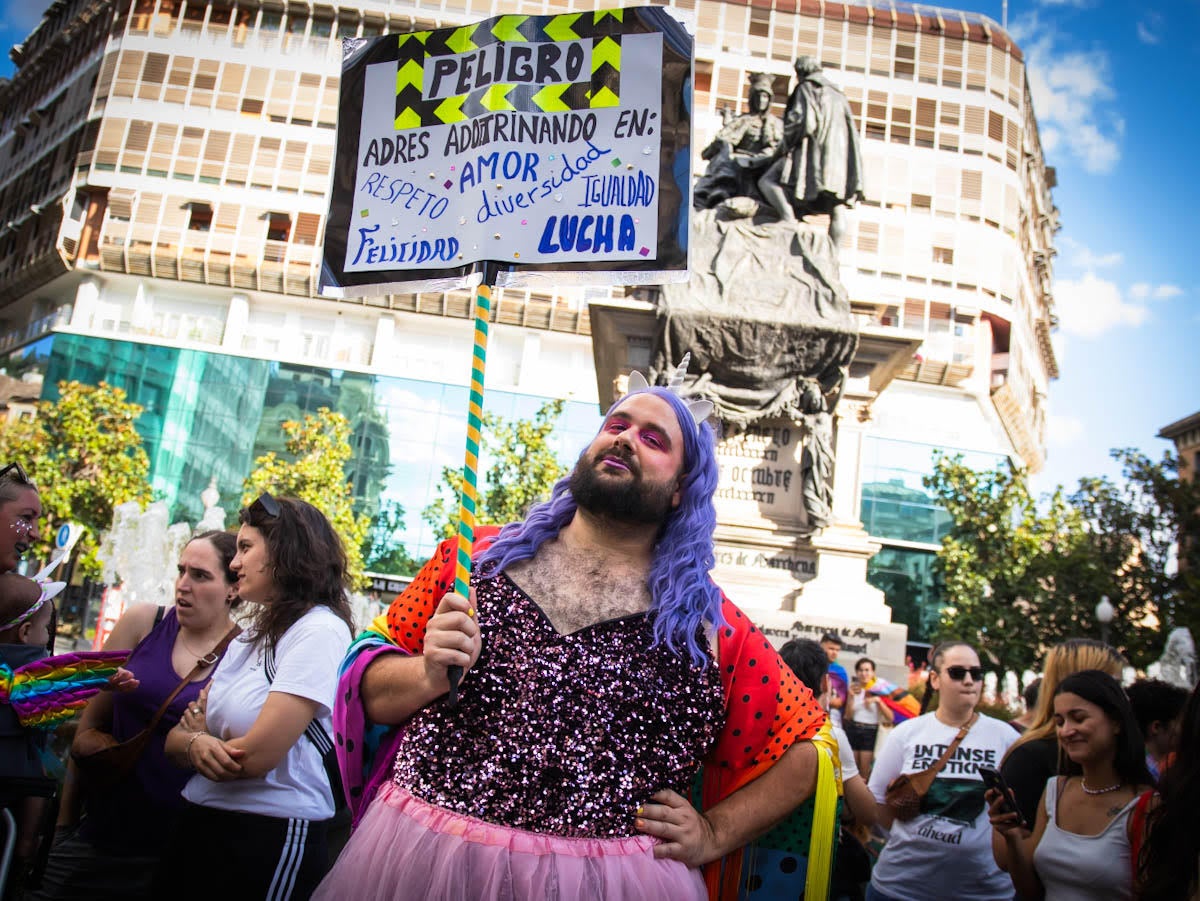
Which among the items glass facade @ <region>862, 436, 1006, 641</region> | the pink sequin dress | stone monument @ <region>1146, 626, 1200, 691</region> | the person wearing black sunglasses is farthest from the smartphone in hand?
glass facade @ <region>862, 436, 1006, 641</region>

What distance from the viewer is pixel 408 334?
4544cm

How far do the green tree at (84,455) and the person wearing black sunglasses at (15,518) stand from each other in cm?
3041

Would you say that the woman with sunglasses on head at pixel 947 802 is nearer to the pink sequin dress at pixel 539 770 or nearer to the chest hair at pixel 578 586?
the pink sequin dress at pixel 539 770

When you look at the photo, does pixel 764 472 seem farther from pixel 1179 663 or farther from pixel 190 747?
pixel 1179 663

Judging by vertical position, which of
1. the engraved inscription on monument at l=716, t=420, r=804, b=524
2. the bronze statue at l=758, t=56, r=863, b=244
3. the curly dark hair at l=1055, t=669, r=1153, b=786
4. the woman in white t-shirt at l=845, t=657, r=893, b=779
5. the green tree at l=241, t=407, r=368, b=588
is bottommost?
the woman in white t-shirt at l=845, t=657, r=893, b=779

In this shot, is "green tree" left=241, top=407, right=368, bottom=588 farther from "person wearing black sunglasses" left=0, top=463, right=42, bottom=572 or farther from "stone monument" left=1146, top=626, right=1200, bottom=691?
"person wearing black sunglasses" left=0, top=463, right=42, bottom=572

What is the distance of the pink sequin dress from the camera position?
2.02 meters

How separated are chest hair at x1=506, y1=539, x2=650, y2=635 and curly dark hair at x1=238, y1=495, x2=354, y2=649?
3.44ft

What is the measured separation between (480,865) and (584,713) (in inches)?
14.8

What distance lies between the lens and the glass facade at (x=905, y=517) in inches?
1634

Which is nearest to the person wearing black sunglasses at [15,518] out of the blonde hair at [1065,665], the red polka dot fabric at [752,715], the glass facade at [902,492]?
the red polka dot fabric at [752,715]

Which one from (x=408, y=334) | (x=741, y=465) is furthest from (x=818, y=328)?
(x=408, y=334)

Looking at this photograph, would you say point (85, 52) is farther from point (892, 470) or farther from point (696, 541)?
point (696, 541)

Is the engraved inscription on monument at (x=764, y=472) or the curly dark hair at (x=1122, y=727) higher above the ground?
the engraved inscription on monument at (x=764, y=472)
